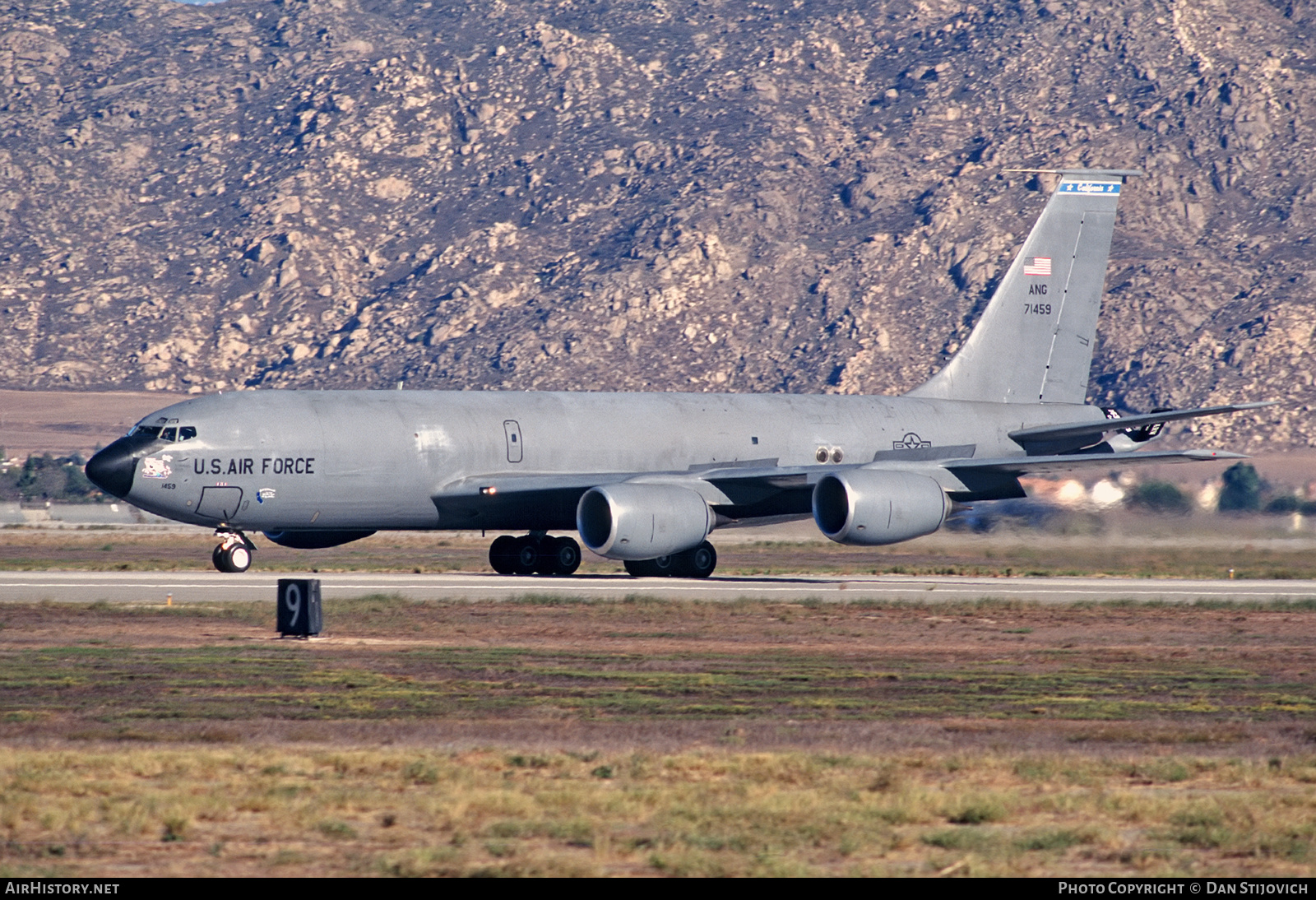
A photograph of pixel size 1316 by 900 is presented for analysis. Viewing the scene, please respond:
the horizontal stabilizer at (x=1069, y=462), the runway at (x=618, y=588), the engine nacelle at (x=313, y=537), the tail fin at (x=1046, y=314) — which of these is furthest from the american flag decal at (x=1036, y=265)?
the engine nacelle at (x=313, y=537)

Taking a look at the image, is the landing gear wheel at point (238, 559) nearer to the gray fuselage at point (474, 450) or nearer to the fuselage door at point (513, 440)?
the gray fuselage at point (474, 450)

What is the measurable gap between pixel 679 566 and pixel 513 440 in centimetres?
456

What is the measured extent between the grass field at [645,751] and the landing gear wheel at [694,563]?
38.9 ft

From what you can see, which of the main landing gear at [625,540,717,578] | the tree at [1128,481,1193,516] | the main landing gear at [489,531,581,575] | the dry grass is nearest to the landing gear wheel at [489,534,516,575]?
the main landing gear at [489,531,581,575]

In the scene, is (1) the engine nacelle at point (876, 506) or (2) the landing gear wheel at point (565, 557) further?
(2) the landing gear wheel at point (565, 557)

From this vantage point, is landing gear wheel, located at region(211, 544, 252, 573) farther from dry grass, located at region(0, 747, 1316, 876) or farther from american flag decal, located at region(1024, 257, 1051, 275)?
american flag decal, located at region(1024, 257, 1051, 275)

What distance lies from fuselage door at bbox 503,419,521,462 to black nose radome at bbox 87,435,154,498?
7.45 metres

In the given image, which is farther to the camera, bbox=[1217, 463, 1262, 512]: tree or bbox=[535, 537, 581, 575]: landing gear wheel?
bbox=[1217, 463, 1262, 512]: tree

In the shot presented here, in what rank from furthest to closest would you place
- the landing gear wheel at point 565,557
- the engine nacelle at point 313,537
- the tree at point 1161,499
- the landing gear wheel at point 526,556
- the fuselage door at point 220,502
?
1. the tree at point 1161,499
2. the landing gear wheel at point 526,556
3. the landing gear wheel at point 565,557
4. the engine nacelle at point 313,537
5. the fuselage door at point 220,502

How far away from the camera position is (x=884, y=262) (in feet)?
631

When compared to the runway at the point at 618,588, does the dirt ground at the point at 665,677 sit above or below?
above

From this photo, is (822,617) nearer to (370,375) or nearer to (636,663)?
(636,663)

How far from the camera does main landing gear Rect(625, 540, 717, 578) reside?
128 feet

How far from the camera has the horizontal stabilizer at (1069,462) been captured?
3680cm
